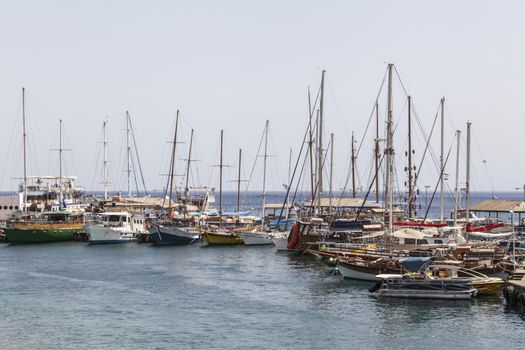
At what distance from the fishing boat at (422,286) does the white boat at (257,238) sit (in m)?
44.4

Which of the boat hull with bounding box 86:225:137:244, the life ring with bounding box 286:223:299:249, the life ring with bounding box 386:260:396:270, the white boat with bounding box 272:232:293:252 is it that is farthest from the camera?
the boat hull with bounding box 86:225:137:244

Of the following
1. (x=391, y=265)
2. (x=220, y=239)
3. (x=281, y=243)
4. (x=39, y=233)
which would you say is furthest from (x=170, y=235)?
Result: (x=391, y=265)

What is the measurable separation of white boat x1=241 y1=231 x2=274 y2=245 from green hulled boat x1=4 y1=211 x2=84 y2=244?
2409 cm

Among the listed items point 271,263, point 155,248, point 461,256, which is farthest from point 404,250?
point 155,248

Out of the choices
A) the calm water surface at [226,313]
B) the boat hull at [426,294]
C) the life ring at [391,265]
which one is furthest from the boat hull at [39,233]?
the boat hull at [426,294]

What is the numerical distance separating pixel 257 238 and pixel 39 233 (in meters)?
28.4

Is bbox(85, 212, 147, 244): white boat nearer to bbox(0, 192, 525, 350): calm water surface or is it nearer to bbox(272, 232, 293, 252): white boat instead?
bbox(272, 232, 293, 252): white boat

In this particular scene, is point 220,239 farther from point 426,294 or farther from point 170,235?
point 426,294

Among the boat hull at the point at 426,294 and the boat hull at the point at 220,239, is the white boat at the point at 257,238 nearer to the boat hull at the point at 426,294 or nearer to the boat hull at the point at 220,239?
the boat hull at the point at 220,239

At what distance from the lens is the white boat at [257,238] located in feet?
332

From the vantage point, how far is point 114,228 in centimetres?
10794

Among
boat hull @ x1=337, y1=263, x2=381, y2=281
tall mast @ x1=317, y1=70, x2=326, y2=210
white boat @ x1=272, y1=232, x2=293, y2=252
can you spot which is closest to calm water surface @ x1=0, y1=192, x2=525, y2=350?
boat hull @ x1=337, y1=263, x2=381, y2=281

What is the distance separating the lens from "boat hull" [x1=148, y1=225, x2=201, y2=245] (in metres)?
104

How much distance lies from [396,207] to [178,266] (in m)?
32.9
